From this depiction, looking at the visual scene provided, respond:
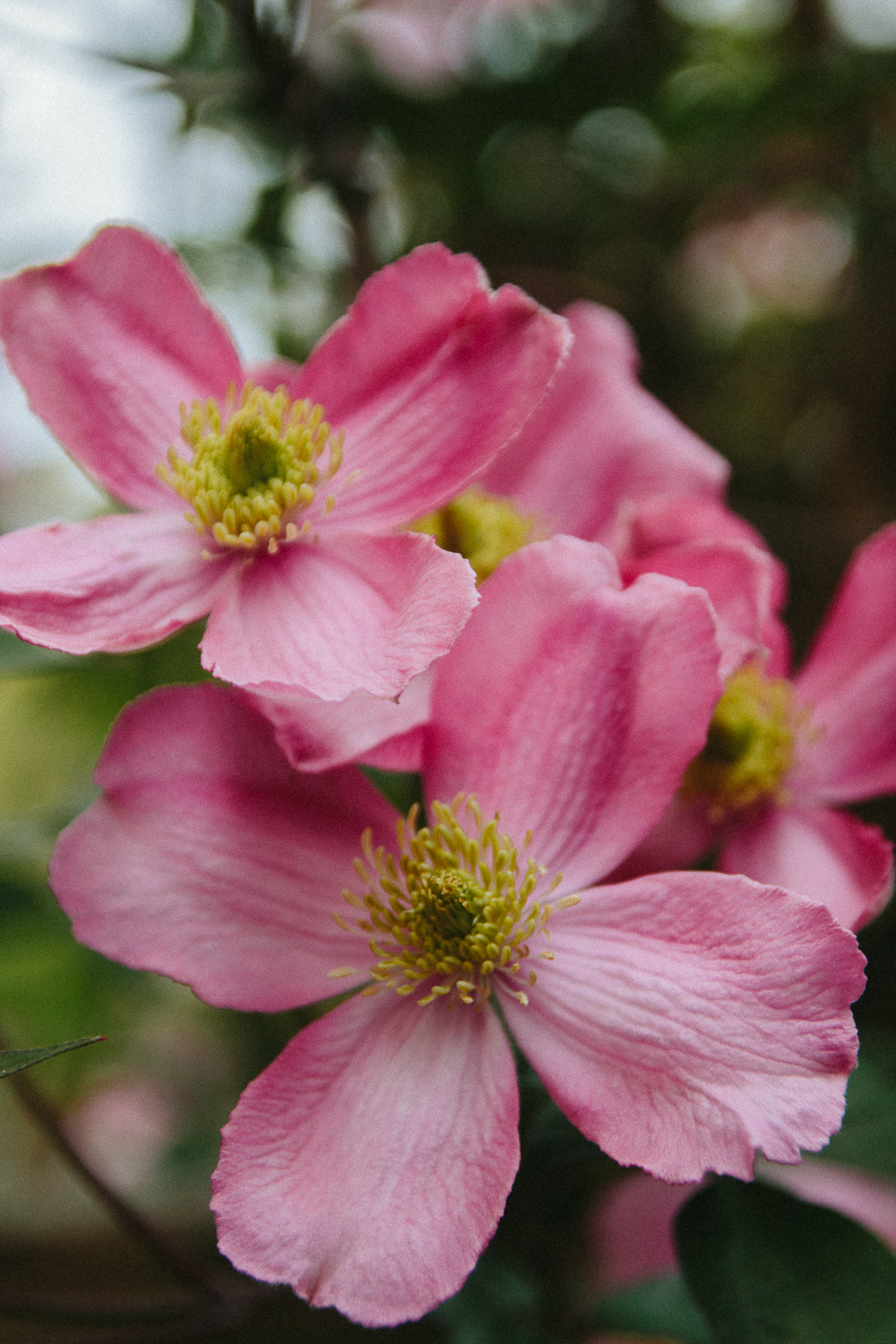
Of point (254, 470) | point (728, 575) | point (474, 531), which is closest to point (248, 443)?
point (254, 470)

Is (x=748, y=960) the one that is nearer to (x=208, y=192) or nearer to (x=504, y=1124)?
(x=504, y=1124)

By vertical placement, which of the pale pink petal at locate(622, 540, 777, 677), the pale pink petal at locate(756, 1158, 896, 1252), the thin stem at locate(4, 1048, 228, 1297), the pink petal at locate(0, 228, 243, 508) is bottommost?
the pale pink petal at locate(756, 1158, 896, 1252)

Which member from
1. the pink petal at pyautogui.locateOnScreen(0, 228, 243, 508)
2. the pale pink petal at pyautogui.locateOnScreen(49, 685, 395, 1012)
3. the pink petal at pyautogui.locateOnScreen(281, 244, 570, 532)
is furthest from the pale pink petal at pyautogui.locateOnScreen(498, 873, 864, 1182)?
the pink petal at pyautogui.locateOnScreen(0, 228, 243, 508)

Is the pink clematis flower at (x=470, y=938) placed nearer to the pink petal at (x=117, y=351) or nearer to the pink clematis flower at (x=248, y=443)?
the pink clematis flower at (x=248, y=443)

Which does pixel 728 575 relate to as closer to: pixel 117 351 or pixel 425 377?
pixel 425 377

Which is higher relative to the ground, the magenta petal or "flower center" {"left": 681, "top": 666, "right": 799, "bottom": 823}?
"flower center" {"left": 681, "top": 666, "right": 799, "bottom": 823}

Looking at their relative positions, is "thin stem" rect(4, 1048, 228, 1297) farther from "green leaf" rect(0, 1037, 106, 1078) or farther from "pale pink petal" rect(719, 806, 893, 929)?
"pale pink petal" rect(719, 806, 893, 929)
